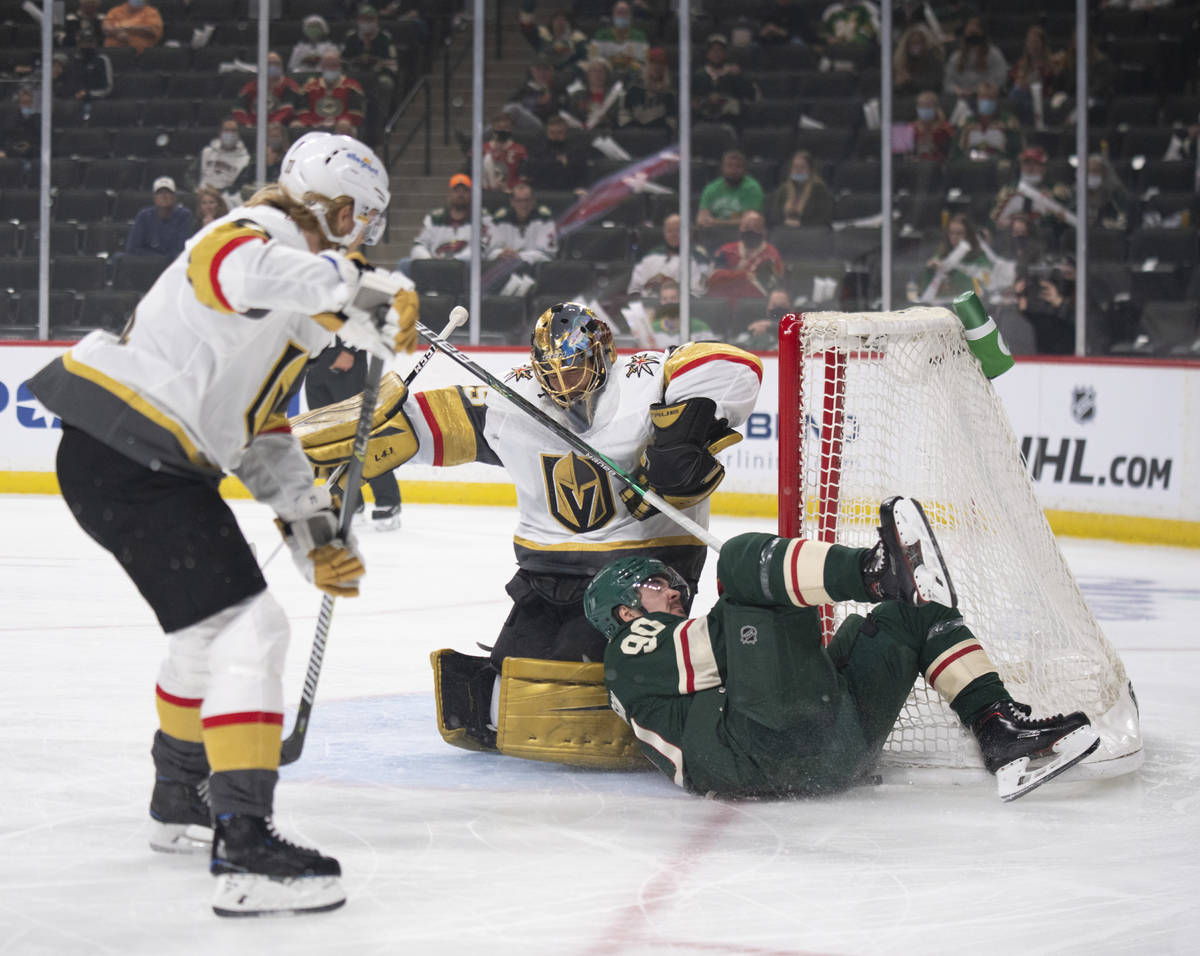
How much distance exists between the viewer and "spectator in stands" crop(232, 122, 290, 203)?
7.71 meters

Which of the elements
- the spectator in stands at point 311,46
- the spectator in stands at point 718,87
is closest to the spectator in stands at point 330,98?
the spectator in stands at point 311,46

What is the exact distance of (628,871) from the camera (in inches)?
96.0

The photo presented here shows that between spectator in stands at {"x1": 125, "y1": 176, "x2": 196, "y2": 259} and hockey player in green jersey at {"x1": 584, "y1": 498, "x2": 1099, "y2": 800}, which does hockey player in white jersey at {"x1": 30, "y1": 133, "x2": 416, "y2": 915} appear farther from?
spectator in stands at {"x1": 125, "y1": 176, "x2": 196, "y2": 259}

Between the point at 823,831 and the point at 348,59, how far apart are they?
6.66 m

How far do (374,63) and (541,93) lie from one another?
99 cm

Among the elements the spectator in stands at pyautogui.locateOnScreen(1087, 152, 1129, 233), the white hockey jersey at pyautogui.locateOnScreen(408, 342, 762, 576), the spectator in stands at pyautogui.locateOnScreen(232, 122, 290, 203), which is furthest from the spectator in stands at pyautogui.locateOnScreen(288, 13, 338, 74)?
the white hockey jersey at pyautogui.locateOnScreen(408, 342, 762, 576)

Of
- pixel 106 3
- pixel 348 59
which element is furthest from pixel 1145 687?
pixel 106 3

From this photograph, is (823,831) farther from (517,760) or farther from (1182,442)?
(1182,442)

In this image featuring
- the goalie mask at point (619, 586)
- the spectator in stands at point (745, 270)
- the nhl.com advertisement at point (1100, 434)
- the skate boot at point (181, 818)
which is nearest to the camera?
the skate boot at point (181, 818)

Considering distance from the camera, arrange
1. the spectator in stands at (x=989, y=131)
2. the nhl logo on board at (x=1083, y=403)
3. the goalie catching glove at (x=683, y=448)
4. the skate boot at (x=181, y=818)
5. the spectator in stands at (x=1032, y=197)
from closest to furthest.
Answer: the skate boot at (x=181, y=818) → the goalie catching glove at (x=683, y=448) → the nhl logo on board at (x=1083, y=403) → the spectator in stands at (x=1032, y=197) → the spectator in stands at (x=989, y=131)

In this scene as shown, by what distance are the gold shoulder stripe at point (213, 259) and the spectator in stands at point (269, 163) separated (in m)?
5.65

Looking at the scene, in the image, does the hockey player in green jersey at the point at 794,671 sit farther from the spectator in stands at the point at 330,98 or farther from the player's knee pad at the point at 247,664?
the spectator in stands at the point at 330,98

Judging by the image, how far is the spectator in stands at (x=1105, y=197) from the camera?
710 centimetres

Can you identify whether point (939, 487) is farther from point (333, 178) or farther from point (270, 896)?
point (270, 896)
